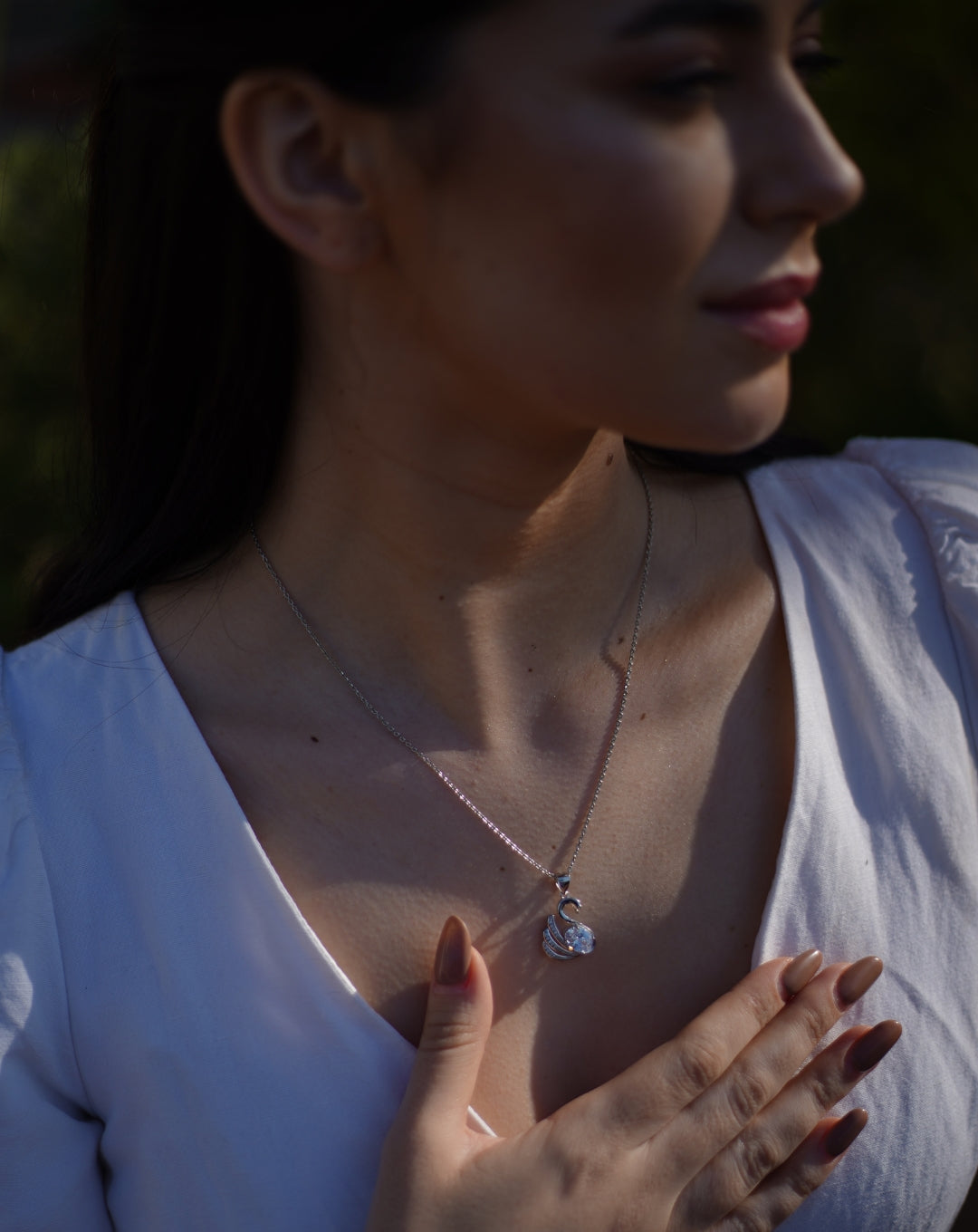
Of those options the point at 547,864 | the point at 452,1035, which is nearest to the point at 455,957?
the point at 452,1035

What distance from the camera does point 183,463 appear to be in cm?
153

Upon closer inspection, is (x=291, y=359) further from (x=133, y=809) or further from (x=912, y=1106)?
(x=912, y=1106)

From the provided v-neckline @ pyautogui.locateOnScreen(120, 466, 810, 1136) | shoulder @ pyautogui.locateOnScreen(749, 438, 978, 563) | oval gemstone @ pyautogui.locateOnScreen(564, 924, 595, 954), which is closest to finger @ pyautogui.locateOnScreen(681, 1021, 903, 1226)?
v-neckline @ pyautogui.locateOnScreen(120, 466, 810, 1136)

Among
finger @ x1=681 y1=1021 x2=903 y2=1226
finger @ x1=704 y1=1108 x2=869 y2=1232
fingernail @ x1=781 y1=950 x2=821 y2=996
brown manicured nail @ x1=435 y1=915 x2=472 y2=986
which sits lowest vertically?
finger @ x1=704 y1=1108 x2=869 y2=1232

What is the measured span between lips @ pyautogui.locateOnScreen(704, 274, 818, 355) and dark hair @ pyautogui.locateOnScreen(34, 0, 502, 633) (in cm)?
32

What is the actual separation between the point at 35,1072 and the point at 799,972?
0.77 meters

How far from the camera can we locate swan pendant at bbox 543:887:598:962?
1.40 m

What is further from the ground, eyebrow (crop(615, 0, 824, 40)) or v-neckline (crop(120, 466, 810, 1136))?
eyebrow (crop(615, 0, 824, 40))

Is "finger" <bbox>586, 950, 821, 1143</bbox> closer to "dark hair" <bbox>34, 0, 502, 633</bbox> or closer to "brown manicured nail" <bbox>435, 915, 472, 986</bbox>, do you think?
"brown manicured nail" <bbox>435, 915, 472, 986</bbox>

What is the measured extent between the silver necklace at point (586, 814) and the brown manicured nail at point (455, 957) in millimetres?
130

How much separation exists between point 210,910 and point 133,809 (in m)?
0.13

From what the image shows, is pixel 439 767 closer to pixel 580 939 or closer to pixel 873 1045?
pixel 580 939

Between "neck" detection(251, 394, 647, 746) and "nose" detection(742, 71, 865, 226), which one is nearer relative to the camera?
"nose" detection(742, 71, 865, 226)

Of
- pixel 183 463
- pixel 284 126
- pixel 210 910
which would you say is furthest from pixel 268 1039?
pixel 284 126
